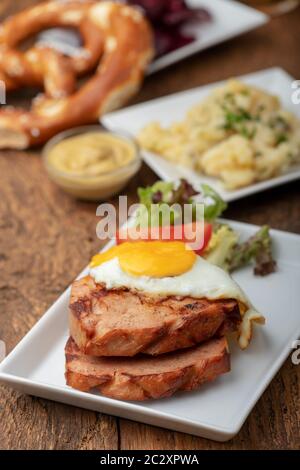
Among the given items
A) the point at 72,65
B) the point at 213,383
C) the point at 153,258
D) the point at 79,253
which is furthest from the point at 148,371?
the point at 72,65

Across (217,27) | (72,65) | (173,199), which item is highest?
(173,199)

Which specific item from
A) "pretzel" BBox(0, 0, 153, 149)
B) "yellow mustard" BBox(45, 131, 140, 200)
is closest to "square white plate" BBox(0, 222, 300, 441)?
"yellow mustard" BBox(45, 131, 140, 200)

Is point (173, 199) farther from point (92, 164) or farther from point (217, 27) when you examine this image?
point (217, 27)

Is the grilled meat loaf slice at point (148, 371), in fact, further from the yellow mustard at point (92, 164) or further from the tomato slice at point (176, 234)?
the yellow mustard at point (92, 164)

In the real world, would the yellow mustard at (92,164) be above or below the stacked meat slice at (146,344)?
below

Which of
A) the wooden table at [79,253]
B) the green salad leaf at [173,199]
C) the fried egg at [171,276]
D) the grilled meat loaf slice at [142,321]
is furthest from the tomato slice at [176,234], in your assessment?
the wooden table at [79,253]

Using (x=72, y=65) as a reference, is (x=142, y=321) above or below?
above
